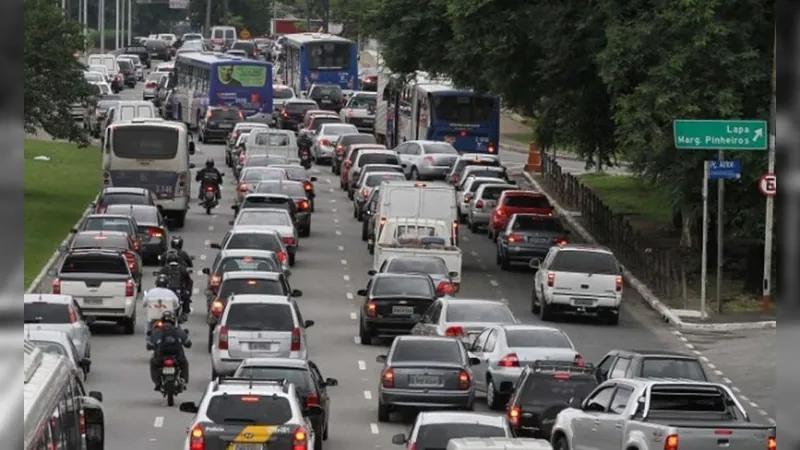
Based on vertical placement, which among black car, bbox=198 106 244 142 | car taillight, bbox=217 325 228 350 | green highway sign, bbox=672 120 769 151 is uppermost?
green highway sign, bbox=672 120 769 151

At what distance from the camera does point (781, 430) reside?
418cm

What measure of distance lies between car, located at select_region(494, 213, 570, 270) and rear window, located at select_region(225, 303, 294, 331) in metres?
18.1

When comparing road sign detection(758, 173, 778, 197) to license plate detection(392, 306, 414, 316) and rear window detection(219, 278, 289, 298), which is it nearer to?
license plate detection(392, 306, 414, 316)

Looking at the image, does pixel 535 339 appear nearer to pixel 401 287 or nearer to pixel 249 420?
pixel 401 287

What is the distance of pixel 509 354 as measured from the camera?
27844mm

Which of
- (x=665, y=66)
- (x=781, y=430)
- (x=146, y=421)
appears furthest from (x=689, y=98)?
(x=781, y=430)

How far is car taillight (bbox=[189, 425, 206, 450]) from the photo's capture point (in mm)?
17969

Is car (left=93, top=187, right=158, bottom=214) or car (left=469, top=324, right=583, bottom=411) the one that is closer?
car (left=469, top=324, right=583, bottom=411)

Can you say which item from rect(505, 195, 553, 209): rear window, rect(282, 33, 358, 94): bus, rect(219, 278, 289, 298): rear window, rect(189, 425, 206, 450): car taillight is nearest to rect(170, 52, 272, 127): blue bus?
rect(282, 33, 358, 94): bus

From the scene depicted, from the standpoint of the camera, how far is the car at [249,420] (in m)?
18.0

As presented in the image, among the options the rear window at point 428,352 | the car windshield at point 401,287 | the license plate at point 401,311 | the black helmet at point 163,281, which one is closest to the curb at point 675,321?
the car windshield at point 401,287

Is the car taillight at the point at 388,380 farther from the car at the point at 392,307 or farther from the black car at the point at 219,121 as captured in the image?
the black car at the point at 219,121

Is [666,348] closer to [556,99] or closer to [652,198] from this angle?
[556,99]

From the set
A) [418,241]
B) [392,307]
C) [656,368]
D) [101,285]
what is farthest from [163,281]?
[656,368]
